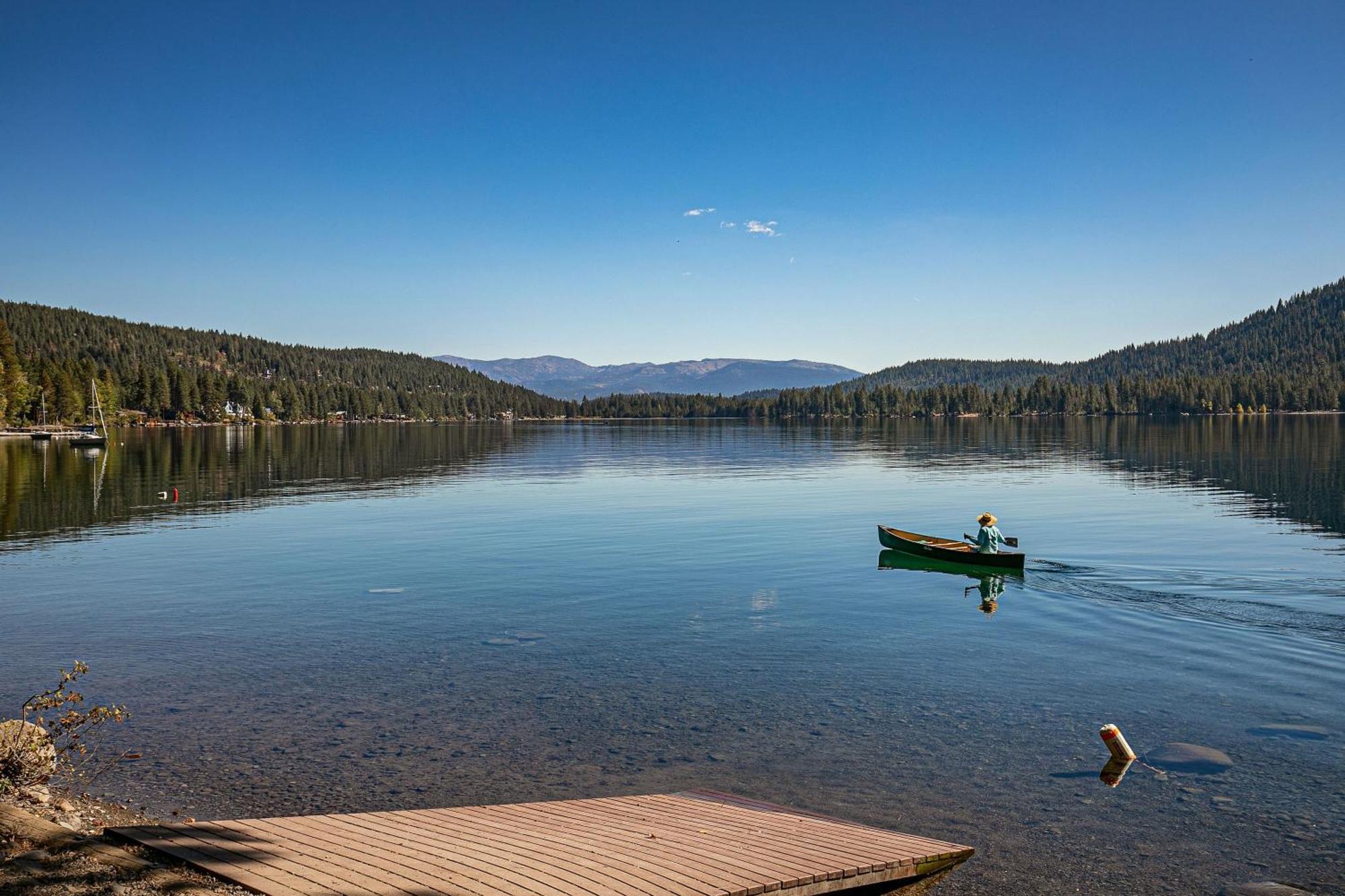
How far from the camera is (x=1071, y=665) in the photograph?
76.6ft

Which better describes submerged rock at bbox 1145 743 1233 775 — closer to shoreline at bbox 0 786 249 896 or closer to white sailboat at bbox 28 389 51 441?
shoreline at bbox 0 786 249 896

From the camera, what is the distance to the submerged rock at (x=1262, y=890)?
12016mm

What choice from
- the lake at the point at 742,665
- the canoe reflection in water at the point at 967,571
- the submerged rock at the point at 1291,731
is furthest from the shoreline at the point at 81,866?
the canoe reflection in water at the point at 967,571

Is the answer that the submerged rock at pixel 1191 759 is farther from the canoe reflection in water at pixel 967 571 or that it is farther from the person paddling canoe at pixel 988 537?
the person paddling canoe at pixel 988 537

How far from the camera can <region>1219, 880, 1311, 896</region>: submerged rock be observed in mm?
12016

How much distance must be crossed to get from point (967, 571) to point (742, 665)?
735 inches

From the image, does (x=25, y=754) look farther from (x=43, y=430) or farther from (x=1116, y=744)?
(x=43, y=430)

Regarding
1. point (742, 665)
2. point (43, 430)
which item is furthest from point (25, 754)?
point (43, 430)

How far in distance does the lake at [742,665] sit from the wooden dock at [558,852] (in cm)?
160

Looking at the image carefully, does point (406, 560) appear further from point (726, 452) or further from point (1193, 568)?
point (726, 452)

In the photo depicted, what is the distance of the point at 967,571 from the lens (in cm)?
3834

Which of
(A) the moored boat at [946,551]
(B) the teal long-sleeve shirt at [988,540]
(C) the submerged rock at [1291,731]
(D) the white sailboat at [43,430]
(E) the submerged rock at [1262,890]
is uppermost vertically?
(D) the white sailboat at [43,430]

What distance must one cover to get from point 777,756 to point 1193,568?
2706 centimetres

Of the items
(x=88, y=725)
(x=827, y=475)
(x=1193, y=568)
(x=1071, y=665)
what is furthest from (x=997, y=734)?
(x=827, y=475)
